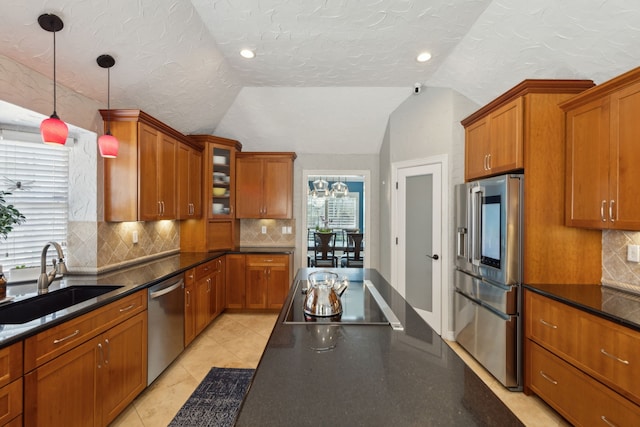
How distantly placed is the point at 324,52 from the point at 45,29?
208cm

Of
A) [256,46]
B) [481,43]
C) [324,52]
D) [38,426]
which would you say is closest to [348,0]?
[324,52]

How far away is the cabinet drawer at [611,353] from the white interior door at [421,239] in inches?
65.9

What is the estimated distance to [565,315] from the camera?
6.44 feet

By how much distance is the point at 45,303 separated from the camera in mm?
1962

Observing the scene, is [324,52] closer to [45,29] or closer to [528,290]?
[45,29]

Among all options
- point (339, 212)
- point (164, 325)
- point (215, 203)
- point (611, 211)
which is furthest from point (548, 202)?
point (339, 212)

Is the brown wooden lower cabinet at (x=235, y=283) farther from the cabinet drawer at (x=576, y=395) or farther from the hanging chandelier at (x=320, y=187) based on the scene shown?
the cabinet drawer at (x=576, y=395)

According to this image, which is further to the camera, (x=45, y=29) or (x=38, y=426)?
(x=45, y=29)

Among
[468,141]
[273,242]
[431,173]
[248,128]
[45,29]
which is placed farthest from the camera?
[273,242]

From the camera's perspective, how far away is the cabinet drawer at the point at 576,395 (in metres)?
1.63

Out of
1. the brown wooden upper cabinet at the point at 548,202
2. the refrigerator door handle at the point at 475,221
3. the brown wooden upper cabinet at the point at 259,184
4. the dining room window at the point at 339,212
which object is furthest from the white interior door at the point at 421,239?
the dining room window at the point at 339,212

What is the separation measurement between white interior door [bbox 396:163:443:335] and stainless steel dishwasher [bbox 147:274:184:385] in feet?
8.58

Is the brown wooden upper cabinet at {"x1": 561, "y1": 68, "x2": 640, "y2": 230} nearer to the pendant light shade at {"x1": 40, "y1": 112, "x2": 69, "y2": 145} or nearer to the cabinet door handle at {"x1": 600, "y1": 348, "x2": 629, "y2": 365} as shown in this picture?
the cabinet door handle at {"x1": 600, "y1": 348, "x2": 629, "y2": 365}

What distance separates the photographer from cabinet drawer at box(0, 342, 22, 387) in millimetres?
1278
